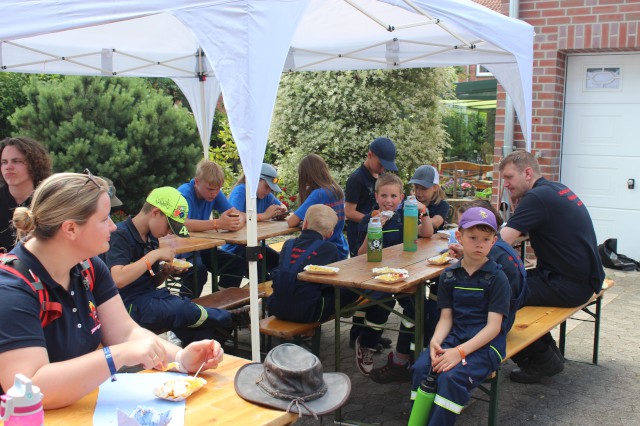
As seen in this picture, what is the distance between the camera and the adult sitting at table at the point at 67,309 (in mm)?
2080

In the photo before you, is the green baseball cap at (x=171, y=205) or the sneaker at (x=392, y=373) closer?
→ the green baseball cap at (x=171, y=205)

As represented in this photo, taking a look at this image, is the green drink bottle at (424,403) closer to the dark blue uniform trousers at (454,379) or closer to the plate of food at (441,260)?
the dark blue uniform trousers at (454,379)

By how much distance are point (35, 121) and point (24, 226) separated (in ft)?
27.9

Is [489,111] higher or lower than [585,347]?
higher

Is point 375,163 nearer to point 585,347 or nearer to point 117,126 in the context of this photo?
point 585,347

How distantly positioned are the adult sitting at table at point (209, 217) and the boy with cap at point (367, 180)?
100 centimetres

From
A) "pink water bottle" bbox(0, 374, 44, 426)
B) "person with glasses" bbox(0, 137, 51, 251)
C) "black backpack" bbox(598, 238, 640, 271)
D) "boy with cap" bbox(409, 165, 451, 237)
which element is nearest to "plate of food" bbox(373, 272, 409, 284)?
"boy with cap" bbox(409, 165, 451, 237)

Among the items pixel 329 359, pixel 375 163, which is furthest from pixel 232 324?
pixel 375 163

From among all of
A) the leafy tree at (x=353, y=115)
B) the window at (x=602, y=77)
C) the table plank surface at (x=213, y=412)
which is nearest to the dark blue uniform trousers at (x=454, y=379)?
the table plank surface at (x=213, y=412)

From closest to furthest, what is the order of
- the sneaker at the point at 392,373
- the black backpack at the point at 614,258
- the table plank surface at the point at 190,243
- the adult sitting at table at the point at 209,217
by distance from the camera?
the sneaker at the point at 392,373, the table plank surface at the point at 190,243, the adult sitting at table at the point at 209,217, the black backpack at the point at 614,258

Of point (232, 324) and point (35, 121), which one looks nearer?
point (232, 324)

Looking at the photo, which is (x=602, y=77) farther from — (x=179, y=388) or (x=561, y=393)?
(x=179, y=388)

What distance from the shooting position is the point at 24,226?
7.66ft

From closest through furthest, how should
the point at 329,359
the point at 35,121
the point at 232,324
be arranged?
the point at 232,324
the point at 329,359
the point at 35,121
